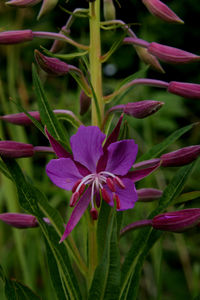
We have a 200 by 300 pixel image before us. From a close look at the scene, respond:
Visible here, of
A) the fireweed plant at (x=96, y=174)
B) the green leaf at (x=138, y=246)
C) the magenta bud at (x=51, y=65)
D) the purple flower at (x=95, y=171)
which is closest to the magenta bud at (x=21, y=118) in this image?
the fireweed plant at (x=96, y=174)

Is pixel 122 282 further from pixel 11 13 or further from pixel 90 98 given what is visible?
pixel 11 13

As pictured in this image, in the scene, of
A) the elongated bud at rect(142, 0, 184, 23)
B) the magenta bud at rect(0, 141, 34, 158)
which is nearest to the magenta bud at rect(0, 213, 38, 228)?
the magenta bud at rect(0, 141, 34, 158)

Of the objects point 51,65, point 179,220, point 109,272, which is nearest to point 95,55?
point 51,65

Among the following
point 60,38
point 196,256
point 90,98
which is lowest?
point 196,256

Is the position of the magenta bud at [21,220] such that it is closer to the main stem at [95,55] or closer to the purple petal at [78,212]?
the purple petal at [78,212]

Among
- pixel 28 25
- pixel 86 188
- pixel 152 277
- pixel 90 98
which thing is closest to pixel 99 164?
pixel 86 188

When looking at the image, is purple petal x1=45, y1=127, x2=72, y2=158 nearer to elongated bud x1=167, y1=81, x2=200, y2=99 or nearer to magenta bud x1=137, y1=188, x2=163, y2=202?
magenta bud x1=137, y1=188, x2=163, y2=202
